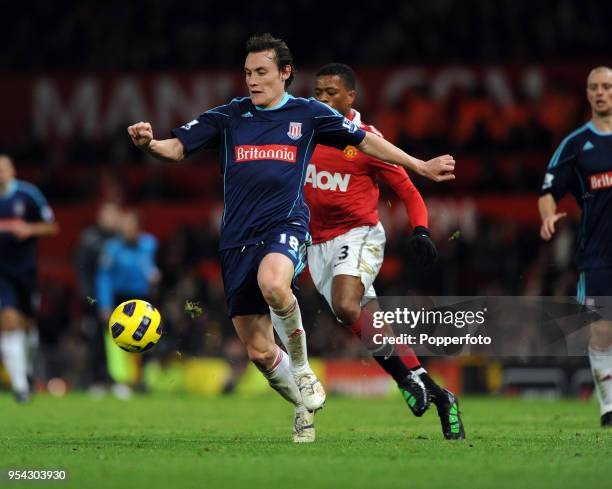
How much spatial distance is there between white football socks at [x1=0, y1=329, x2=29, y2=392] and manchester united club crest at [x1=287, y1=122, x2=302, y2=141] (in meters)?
6.93

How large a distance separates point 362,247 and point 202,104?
1450 cm

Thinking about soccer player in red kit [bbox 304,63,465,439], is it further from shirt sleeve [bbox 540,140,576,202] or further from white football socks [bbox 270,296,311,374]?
shirt sleeve [bbox 540,140,576,202]

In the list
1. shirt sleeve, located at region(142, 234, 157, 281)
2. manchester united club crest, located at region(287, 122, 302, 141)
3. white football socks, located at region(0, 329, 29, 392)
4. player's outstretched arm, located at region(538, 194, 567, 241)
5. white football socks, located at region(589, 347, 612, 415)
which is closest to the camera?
manchester united club crest, located at region(287, 122, 302, 141)

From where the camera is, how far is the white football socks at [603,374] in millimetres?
9828

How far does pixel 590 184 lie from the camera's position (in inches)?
398

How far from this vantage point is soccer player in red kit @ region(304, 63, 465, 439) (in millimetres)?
8656

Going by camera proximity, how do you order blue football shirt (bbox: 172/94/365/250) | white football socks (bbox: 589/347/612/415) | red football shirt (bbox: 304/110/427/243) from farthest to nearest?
white football socks (bbox: 589/347/612/415) → red football shirt (bbox: 304/110/427/243) → blue football shirt (bbox: 172/94/365/250)

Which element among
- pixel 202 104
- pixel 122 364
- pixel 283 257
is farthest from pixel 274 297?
pixel 202 104

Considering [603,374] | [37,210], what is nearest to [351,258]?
[603,374]

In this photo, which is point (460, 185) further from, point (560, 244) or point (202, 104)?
point (202, 104)

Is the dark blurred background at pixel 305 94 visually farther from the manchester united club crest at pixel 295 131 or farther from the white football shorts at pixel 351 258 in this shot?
the manchester united club crest at pixel 295 131

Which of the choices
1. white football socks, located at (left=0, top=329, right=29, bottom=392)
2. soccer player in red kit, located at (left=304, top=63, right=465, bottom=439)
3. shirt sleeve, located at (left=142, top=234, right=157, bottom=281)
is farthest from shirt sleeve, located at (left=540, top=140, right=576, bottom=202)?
shirt sleeve, located at (left=142, top=234, right=157, bottom=281)

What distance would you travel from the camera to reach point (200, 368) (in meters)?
17.7

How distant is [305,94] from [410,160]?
1486 centimetres
